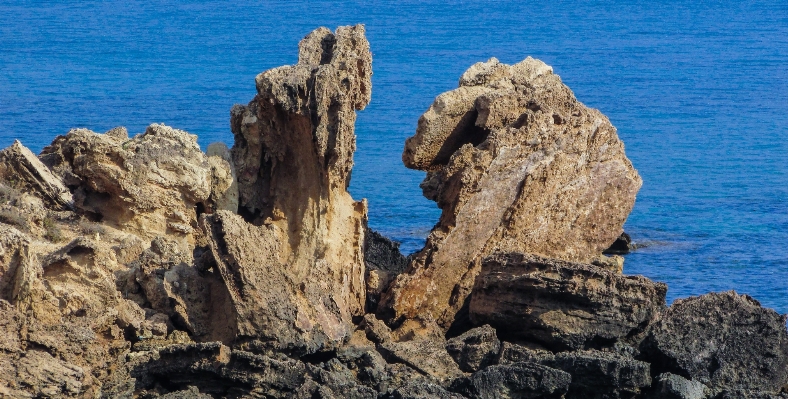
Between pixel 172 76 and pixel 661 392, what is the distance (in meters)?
35.2

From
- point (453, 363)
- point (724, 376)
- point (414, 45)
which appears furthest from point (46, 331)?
point (414, 45)

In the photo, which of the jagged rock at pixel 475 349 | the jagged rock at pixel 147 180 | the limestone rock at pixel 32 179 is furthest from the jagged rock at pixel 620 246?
the limestone rock at pixel 32 179

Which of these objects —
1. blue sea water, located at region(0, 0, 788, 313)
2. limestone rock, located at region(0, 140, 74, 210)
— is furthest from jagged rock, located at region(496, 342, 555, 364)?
blue sea water, located at region(0, 0, 788, 313)

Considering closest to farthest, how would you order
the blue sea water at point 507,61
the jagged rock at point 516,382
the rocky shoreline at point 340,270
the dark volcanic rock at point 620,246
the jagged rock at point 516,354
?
the jagged rock at point 516,382, the rocky shoreline at point 340,270, the jagged rock at point 516,354, the dark volcanic rock at point 620,246, the blue sea water at point 507,61

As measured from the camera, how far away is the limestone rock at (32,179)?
541 inches

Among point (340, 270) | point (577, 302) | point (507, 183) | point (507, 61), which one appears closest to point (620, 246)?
point (507, 183)

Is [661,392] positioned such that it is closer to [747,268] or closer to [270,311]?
[270,311]

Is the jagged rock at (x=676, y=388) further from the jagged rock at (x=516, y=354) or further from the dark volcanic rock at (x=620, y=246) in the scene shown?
the dark volcanic rock at (x=620, y=246)

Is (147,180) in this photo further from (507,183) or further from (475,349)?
(475,349)

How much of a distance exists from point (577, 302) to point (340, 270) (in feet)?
8.20

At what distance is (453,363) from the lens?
36.4 ft

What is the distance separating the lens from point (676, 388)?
33.9 ft

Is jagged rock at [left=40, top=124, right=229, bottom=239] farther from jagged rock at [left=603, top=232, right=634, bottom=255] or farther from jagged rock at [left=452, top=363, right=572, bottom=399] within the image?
jagged rock at [left=603, top=232, right=634, bottom=255]

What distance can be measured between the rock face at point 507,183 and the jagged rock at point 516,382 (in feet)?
7.74
